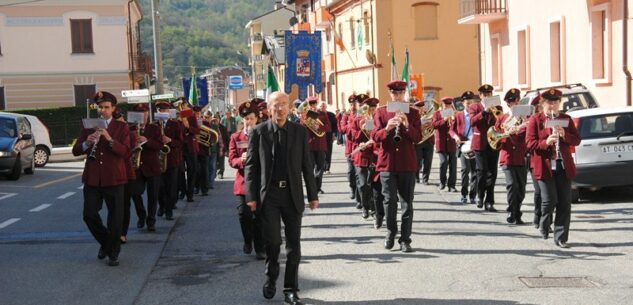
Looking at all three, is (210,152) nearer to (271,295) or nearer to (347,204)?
(347,204)

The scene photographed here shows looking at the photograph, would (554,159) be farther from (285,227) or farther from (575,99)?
(575,99)

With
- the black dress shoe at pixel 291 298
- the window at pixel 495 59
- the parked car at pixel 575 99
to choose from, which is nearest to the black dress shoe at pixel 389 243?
the black dress shoe at pixel 291 298

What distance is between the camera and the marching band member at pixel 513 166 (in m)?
12.9

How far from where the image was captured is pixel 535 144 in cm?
1108

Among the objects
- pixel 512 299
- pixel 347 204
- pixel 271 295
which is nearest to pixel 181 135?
pixel 347 204

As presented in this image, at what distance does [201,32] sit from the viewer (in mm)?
118312

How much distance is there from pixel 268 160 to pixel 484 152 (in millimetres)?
7158

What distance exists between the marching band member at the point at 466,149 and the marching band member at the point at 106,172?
21.9 ft

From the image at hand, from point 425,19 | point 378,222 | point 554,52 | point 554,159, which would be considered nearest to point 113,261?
point 378,222

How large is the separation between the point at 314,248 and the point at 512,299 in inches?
148

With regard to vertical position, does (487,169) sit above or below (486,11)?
below

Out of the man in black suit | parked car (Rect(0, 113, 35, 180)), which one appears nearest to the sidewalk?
the man in black suit

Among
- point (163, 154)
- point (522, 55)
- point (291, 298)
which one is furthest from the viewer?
point (522, 55)

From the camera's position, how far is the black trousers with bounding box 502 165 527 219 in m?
12.8
